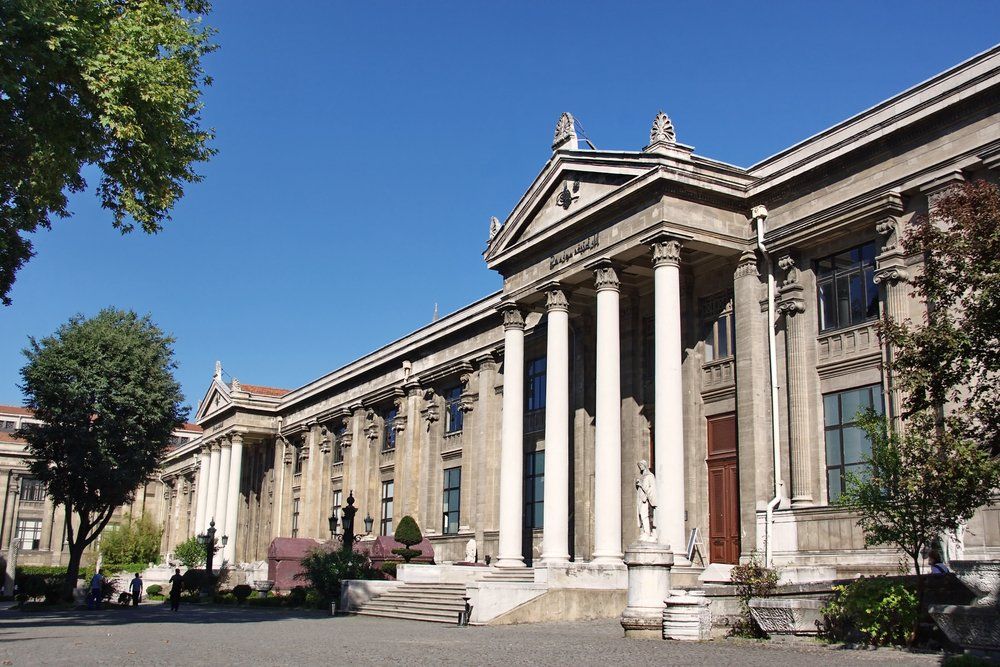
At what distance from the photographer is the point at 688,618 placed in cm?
1788

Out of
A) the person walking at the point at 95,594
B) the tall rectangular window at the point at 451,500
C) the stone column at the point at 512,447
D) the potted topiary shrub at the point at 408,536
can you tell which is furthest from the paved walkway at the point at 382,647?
the tall rectangular window at the point at 451,500

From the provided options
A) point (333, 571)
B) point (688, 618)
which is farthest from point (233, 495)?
point (688, 618)

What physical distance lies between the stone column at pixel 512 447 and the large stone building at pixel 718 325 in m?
0.07

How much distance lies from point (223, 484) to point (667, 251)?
4266 cm

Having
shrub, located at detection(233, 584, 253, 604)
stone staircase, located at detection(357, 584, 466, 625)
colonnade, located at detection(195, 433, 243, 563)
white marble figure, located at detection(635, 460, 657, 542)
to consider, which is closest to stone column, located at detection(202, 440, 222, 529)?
colonnade, located at detection(195, 433, 243, 563)

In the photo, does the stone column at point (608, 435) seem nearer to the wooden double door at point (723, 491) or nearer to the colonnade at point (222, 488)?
the wooden double door at point (723, 491)

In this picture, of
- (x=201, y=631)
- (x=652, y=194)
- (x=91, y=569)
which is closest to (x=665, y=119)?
(x=652, y=194)

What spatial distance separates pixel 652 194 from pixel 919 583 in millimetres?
12906

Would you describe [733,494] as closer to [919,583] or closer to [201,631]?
[919,583]

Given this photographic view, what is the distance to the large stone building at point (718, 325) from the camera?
2173 centimetres

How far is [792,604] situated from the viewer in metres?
16.7

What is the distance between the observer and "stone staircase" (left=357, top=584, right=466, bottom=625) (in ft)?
86.1

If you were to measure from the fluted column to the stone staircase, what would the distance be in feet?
101

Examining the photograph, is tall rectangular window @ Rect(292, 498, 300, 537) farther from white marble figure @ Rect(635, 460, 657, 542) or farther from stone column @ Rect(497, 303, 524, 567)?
white marble figure @ Rect(635, 460, 657, 542)
